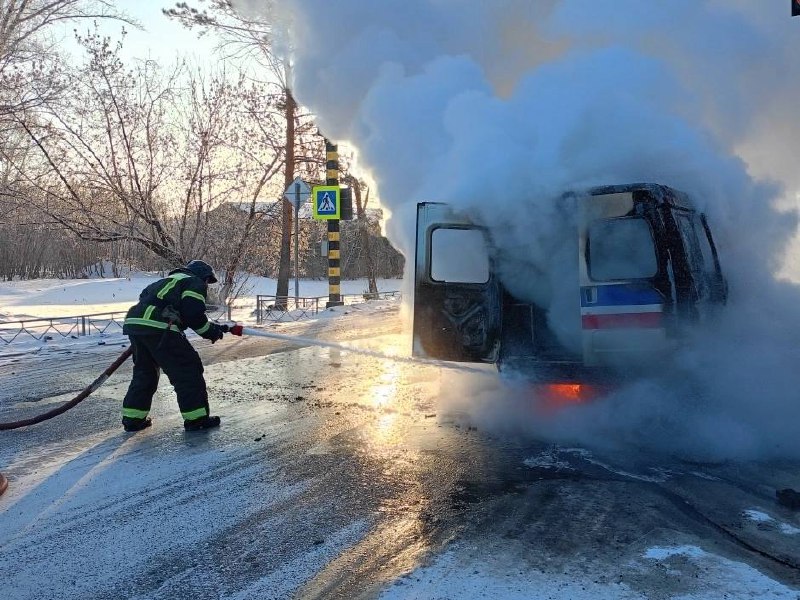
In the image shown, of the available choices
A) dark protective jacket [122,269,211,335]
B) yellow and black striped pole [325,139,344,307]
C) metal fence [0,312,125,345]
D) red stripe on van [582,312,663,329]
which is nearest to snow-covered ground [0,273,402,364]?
metal fence [0,312,125,345]

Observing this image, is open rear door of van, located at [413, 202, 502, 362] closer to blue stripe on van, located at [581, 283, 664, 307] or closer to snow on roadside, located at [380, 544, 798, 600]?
blue stripe on van, located at [581, 283, 664, 307]

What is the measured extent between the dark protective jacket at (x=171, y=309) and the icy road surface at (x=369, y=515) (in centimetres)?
87

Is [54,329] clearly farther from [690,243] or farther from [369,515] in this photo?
[690,243]

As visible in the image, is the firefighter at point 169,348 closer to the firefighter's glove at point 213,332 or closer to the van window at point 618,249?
the firefighter's glove at point 213,332

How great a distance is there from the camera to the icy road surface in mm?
2879

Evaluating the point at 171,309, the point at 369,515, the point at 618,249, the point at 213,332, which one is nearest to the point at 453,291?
the point at 618,249

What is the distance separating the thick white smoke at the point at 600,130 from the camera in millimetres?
4891

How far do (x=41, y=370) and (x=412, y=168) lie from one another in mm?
5442

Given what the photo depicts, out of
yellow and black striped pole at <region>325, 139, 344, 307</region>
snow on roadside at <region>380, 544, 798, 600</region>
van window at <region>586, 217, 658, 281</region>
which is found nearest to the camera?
snow on roadside at <region>380, 544, 798, 600</region>

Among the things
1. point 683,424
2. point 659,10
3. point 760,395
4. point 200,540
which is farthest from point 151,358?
point 659,10

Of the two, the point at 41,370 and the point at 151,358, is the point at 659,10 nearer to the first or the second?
the point at 151,358

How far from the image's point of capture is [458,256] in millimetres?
5352

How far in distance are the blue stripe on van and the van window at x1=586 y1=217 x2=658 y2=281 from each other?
0.09m

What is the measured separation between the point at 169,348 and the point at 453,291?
2.37 metres
